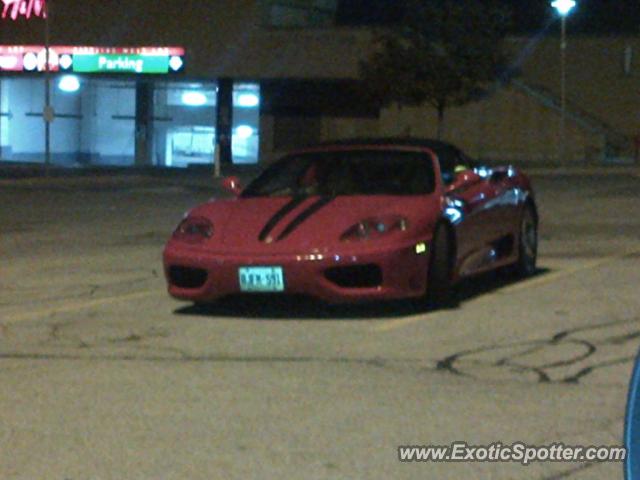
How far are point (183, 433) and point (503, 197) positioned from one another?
18.4 feet

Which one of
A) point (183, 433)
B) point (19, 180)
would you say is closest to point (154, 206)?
point (19, 180)

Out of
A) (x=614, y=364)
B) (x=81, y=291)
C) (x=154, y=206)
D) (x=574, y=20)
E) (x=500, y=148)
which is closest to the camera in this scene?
(x=614, y=364)

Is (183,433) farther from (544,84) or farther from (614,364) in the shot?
(544,84)

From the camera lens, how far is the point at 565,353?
8.91m

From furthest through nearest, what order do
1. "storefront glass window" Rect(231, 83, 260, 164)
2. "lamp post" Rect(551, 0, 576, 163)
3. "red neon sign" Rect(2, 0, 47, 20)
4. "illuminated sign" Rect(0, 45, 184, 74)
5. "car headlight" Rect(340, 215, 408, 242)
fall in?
1. "storefront glass window" Rect(231, 83, 260, 164)
2. "red neon sign" Rect(2, 0, 47, 20)
3. "illuminated sign" Rect(0, 45, 184, 74)
4. "lamp post" Rect(551, 0, 576, 163)
5. "car headlight" Rect(340, 215, 408, 242)

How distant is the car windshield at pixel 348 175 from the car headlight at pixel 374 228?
73 centimetres

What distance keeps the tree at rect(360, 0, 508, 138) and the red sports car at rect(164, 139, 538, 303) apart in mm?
37201

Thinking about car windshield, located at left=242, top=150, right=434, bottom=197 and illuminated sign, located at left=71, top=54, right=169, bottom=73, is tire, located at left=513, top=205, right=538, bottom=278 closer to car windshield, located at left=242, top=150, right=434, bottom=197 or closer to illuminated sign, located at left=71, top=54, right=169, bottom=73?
car windshield, located at left=242, top=150, right=434, bottom=197

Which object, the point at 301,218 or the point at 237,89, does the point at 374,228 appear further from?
the point at 237,89

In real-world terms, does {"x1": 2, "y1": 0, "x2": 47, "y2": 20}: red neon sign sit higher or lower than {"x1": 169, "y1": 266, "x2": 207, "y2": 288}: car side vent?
higher

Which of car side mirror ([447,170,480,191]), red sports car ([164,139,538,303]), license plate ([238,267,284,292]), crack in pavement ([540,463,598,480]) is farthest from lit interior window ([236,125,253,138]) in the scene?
crack in pavement ([540,463,598,480])

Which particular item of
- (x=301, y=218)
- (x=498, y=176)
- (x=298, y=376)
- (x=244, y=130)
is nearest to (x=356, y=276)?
(x=301, y=218)

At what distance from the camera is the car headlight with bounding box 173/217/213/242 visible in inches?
412

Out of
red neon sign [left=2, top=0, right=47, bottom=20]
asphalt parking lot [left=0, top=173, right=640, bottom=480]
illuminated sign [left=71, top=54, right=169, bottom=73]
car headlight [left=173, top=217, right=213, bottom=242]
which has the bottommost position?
asphalt parking lot [left=0, top=173, right=640, bottom=480]
